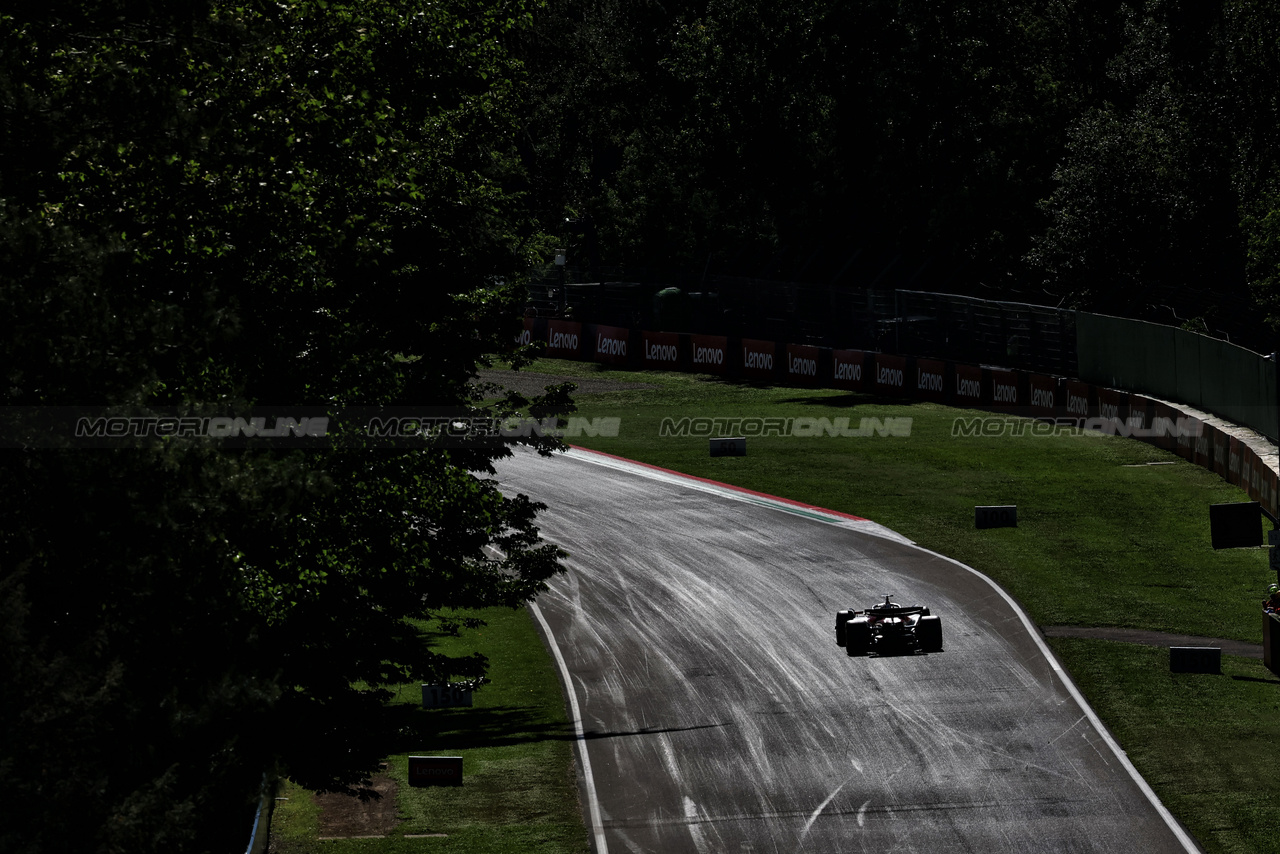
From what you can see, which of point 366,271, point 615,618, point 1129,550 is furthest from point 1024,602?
point 366,271

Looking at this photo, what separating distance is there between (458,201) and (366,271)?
98.9 inches

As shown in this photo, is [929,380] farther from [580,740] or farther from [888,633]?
[580,740]

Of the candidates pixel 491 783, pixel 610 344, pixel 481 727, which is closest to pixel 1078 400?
pixel 610 344

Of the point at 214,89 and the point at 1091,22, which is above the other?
the point at 1091,22

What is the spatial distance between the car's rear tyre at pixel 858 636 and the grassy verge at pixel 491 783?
17.8 feet

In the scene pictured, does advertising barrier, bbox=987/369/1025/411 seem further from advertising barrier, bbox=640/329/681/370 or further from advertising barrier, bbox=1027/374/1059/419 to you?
advertising barrier, bbox=640/329/681/370

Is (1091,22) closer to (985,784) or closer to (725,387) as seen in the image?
(725,387)

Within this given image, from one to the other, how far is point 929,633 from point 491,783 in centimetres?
904

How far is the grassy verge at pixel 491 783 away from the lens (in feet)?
65.0

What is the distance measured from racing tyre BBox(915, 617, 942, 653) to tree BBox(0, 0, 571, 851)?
27.5ft

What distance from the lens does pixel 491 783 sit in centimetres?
2202

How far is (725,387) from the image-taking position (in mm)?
57344

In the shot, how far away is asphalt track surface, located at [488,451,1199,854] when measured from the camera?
66.5 ft

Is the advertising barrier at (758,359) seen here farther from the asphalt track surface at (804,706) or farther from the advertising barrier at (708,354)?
the asphalt track surface at (804,706)
